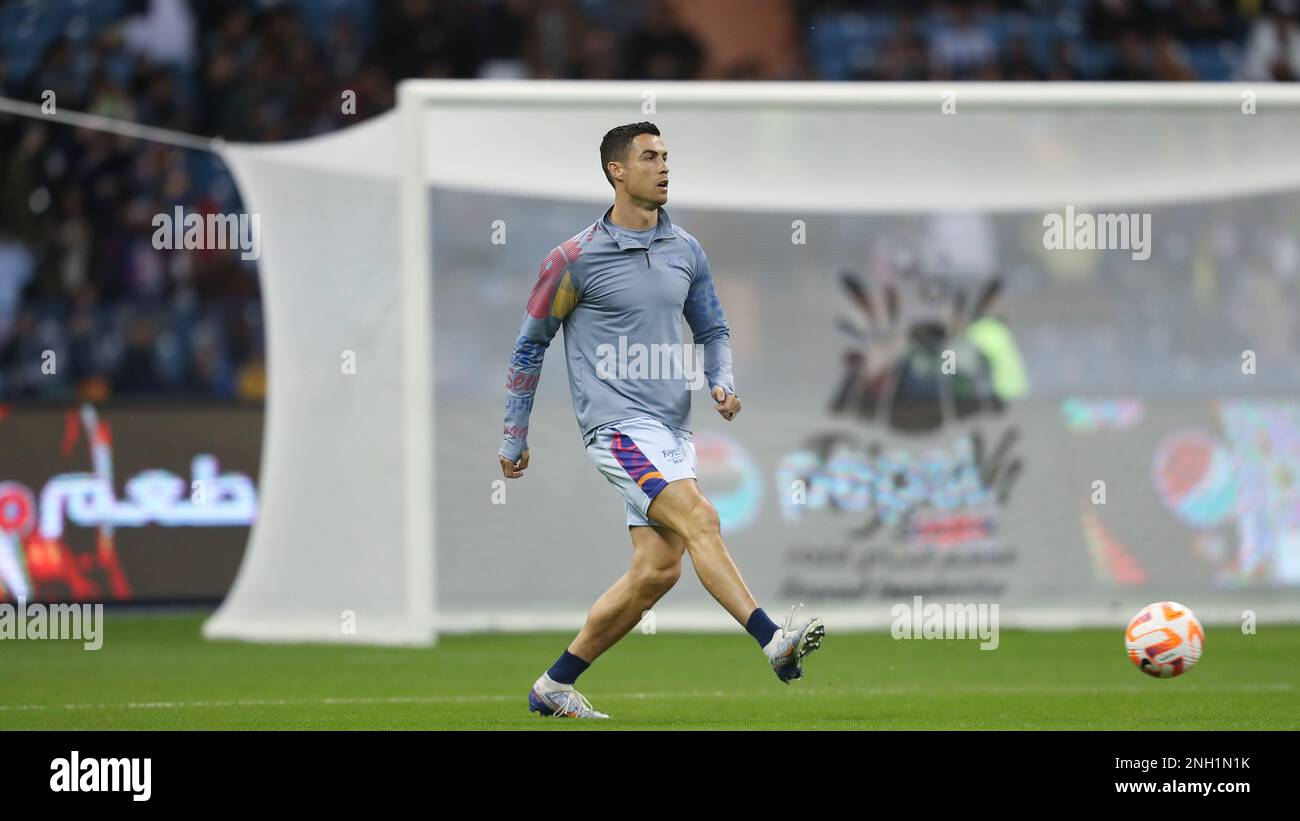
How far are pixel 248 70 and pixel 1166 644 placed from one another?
38.0ft

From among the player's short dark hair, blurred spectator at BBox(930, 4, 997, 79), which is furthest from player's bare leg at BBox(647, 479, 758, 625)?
blurred spectator at BBox(930, 4, 997, 79)

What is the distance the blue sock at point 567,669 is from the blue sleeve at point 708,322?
1241 mm

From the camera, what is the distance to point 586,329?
7.79m

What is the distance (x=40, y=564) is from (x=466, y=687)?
19.2 ft

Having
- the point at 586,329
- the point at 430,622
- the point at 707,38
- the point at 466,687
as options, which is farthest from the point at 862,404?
the point at 707,38

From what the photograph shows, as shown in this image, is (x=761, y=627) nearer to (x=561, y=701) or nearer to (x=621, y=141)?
(x=561, y=701)

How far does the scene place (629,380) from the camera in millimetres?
7699

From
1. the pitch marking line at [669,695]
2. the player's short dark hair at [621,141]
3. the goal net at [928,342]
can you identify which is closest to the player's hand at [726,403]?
the player's short dark hair at [621,141]

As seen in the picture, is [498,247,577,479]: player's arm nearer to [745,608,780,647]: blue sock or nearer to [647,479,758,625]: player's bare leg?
[647,479,758,625]: player's bare leg

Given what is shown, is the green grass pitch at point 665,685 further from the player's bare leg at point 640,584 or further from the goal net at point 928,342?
the goal net at point 928,342

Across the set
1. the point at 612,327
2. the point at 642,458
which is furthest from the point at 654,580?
the point at 612,327

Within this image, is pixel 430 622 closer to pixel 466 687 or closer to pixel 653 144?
pixel 466 687

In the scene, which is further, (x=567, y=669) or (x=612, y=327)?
(x=567, y=669)

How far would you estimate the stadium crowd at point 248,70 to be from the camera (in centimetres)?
1577
